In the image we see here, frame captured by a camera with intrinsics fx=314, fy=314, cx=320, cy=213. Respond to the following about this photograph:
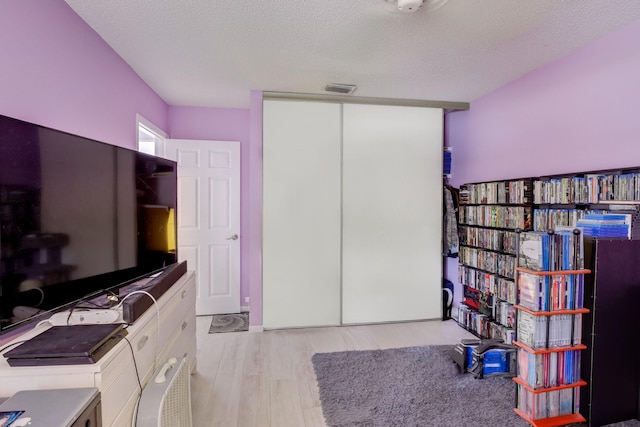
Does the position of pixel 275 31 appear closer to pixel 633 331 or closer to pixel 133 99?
pixel 133 99

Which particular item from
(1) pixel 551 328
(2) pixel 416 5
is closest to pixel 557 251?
(1) pixel 551 328

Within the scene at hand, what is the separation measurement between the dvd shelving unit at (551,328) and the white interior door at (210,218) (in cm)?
292

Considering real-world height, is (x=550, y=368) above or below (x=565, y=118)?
below

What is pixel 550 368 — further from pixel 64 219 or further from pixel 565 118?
pixel 64 219

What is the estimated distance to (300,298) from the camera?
3285 mm

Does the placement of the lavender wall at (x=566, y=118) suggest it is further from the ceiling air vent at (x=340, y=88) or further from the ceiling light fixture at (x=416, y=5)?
the ceiling air vent at (x=340, y=88)

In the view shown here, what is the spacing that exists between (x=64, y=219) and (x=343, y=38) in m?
1.94

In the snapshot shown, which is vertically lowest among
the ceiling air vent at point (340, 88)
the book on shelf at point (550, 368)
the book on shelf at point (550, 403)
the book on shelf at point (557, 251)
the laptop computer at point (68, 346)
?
the book on shelf at point (550, 403)

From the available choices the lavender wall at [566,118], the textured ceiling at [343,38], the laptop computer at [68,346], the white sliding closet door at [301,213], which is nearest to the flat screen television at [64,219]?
the laptop computer at [68,346]

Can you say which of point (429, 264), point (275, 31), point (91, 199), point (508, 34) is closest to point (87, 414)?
point (91, 199)

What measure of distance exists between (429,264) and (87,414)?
10.6 ft

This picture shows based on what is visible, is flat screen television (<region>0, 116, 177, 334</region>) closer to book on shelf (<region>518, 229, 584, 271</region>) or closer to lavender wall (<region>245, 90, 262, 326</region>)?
lavender wall (<region>245, 90, 262, 326</region>)

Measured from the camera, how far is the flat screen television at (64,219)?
1.12 metres

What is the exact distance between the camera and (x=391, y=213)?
3.43m
